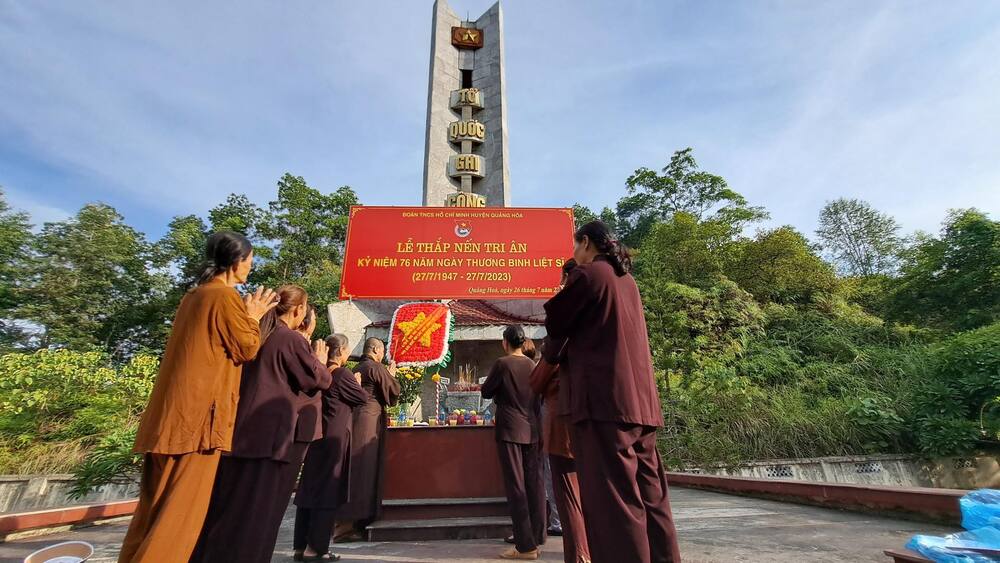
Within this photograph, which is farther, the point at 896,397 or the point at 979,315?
the point at 979,315

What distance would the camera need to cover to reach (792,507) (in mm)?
3910

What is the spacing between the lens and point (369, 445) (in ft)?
11.2

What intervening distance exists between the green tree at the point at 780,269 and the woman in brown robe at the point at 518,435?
1501 centimetres

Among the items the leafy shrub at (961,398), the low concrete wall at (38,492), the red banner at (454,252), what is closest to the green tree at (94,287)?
the low concrete wall at (38,492)

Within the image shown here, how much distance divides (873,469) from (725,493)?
255cm

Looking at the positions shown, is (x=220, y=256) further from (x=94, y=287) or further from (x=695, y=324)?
(x=94, y=287)

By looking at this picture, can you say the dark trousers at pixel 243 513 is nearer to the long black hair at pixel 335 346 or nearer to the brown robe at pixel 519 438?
the long black hair at pixel 335 346

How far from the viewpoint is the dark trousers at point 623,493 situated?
148 cm

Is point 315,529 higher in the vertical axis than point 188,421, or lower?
lower

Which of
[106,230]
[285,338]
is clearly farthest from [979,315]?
[106,230]

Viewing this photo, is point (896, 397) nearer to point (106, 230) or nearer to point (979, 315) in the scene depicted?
point (979, 315)

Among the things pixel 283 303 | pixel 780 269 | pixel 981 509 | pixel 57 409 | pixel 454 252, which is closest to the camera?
pixel 981 509

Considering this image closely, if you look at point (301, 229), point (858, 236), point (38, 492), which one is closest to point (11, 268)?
point (301, 229)

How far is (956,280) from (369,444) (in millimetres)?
14133
